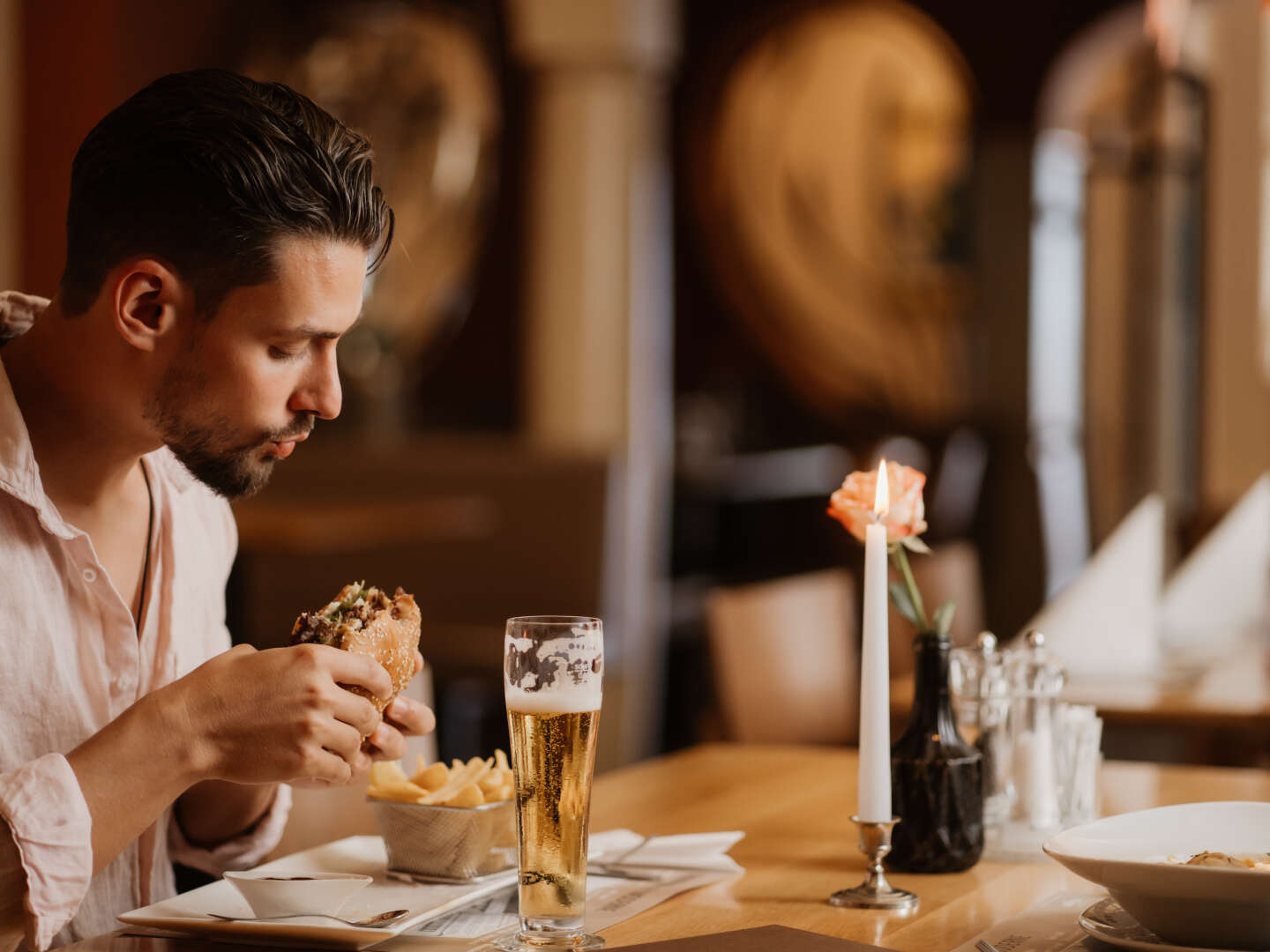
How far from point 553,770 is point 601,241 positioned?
4.95 metres

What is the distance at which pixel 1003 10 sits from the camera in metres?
6.51

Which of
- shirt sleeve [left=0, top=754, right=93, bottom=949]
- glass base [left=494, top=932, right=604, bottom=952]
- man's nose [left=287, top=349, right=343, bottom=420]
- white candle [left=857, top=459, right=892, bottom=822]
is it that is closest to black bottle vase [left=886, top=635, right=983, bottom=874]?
white candle [left=857, top=459, right=892, bottom=822]

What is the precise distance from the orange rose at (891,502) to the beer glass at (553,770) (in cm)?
29

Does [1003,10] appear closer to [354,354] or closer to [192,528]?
[354,354]

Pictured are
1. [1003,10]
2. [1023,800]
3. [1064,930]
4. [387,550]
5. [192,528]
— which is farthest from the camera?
[1003,10]

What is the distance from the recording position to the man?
3.65 ft

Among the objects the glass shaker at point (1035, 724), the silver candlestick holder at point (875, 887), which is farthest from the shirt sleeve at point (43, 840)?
the glass shaker at point (1035, 724)

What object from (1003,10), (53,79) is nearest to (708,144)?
(1003,10)

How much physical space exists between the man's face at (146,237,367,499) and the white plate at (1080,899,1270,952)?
2.40 ft

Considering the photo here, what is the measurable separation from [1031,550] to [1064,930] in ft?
18.4

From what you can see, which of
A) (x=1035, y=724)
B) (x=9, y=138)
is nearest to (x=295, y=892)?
(x=1035, y=724)

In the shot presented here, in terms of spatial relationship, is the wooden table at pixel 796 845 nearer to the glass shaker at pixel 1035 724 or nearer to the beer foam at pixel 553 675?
the glass shaker at pixel 1035 724

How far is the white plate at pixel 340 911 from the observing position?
109 centimetres

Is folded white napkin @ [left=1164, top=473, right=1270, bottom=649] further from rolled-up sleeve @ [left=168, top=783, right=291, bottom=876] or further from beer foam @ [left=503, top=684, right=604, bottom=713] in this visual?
beer foam @ [left=503, top=684, right=604, bottom=713]
